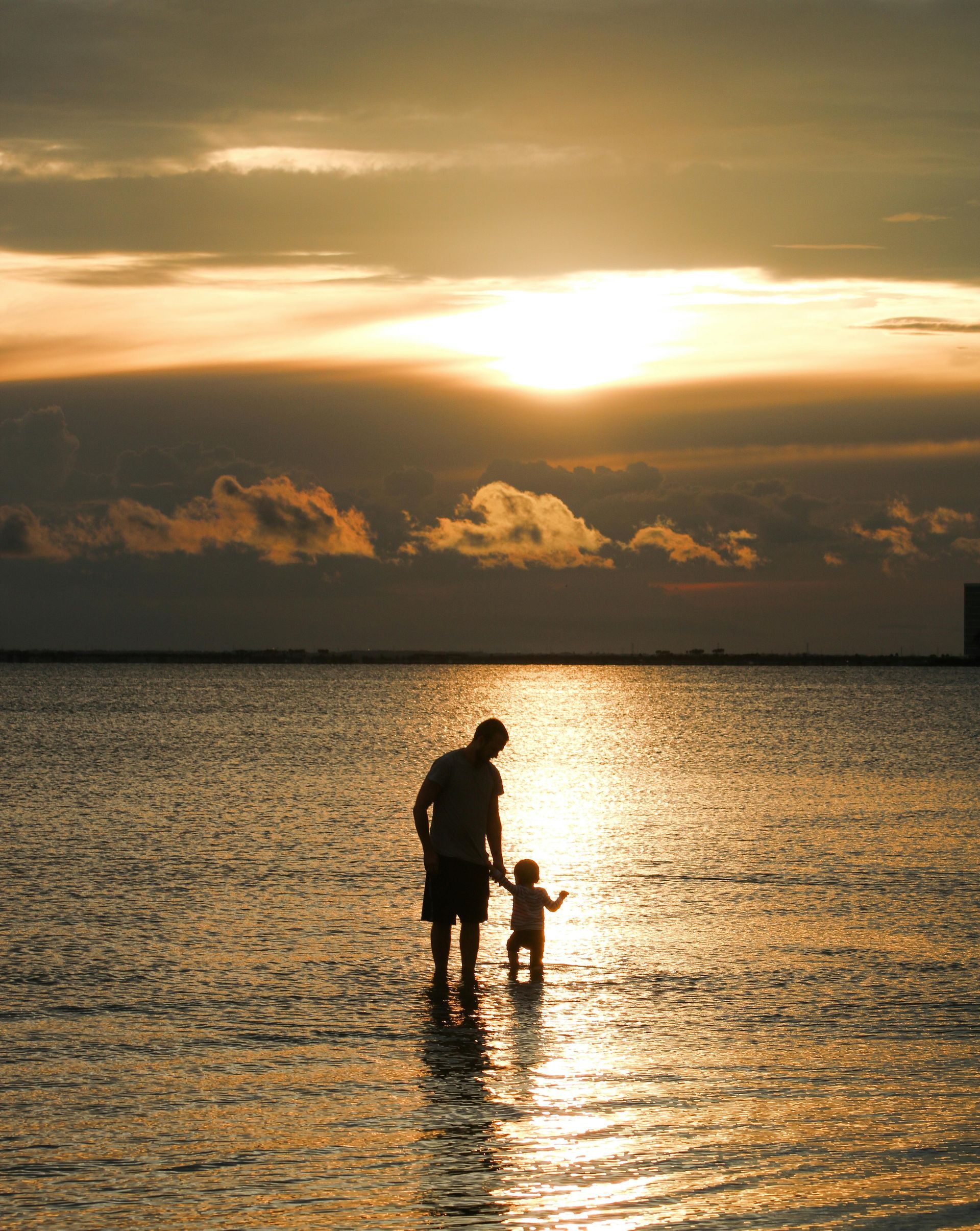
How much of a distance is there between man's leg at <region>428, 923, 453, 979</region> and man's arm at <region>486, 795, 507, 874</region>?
25.1 inches

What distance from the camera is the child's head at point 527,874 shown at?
1177 centimetres

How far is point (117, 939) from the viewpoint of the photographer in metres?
13.4

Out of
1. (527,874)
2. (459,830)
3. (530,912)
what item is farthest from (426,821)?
(530,912)

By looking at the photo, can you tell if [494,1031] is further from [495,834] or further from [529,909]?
[529,909]

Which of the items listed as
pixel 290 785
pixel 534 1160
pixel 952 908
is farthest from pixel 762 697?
pixel 534 1160

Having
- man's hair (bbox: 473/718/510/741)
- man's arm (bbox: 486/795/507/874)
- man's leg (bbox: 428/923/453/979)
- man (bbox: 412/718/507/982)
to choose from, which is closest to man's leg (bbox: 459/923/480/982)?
man's leg (bbox: 428/923/453/979)

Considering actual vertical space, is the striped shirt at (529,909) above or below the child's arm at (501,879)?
below

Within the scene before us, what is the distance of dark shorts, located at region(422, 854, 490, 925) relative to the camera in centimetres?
1059

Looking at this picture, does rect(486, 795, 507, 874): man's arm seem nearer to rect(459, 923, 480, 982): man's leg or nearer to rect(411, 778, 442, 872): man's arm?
rect(411, 778, 442, 872): man's arm

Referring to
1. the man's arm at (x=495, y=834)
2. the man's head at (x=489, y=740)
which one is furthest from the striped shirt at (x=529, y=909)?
the man's head at (x=489, y=740)

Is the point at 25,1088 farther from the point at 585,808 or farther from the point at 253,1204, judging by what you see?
the point at 585,808

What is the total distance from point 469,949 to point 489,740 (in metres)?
1.95

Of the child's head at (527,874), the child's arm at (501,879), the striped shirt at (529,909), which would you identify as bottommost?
the striped shirt at (529,909)

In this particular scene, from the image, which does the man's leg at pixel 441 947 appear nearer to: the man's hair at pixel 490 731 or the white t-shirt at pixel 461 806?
the white t-shirt at pixel 461 806
